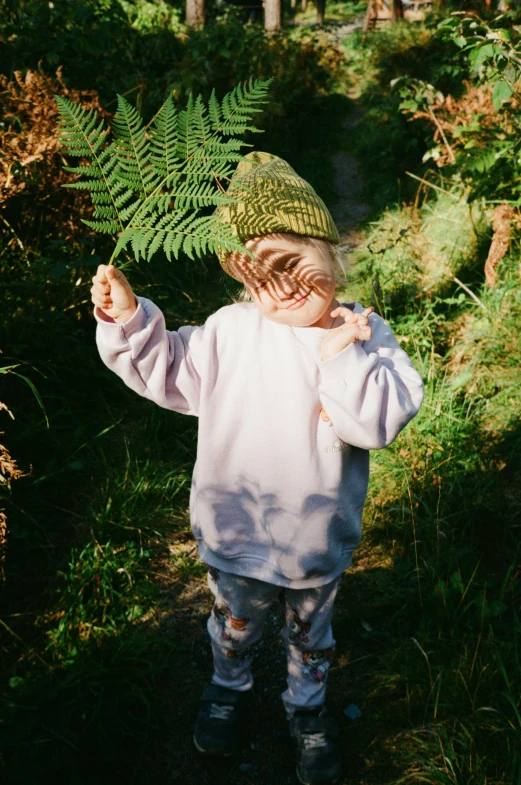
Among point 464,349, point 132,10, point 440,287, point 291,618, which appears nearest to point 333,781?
point 291,618

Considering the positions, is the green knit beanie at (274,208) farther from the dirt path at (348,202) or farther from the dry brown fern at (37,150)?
the dirt path at (348,202)

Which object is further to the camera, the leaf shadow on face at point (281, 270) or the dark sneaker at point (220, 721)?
the dark sneaker at point (220, 721)

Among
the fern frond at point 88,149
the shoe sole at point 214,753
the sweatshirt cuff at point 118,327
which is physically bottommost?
the shoe sole at point 214,753

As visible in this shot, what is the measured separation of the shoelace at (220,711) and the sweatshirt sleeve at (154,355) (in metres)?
1.14

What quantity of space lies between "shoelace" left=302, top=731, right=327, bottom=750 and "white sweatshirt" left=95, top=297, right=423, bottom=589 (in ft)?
2.32

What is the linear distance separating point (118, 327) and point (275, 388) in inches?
16.7

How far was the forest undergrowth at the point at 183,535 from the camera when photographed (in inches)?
76.9

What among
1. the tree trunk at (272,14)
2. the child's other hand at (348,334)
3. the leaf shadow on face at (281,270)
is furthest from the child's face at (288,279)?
the tree trunk at (272,14)

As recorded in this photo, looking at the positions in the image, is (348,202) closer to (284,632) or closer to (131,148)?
(284,632)

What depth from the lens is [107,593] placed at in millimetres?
2428

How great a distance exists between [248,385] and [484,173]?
315 centimetres

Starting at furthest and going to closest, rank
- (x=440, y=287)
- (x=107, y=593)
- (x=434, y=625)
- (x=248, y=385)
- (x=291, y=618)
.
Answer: (x=440, y=287)
(x=107, y=593)
(x=434, y=625)
(x=291, y=618)
(x=248, y=385)

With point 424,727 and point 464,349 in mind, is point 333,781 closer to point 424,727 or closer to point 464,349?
point 424,727

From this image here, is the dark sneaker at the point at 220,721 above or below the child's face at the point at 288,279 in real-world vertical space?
below
